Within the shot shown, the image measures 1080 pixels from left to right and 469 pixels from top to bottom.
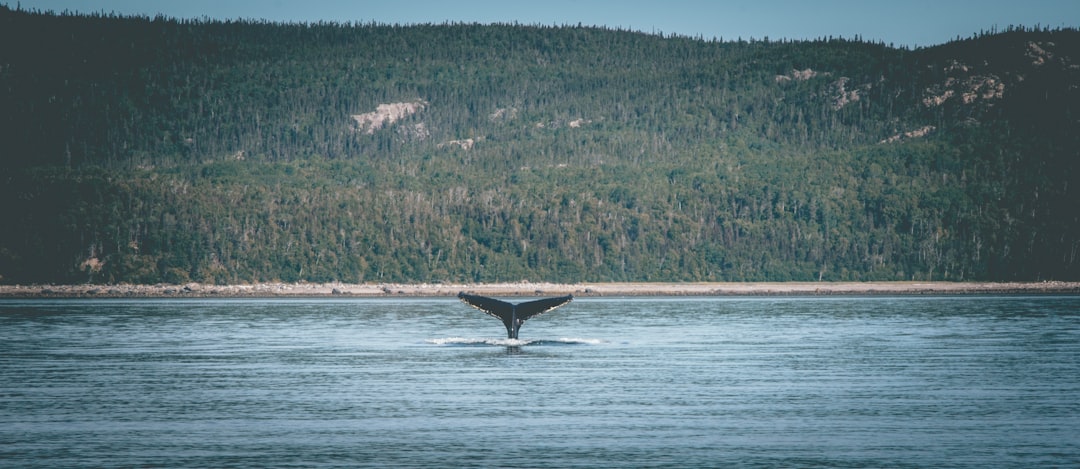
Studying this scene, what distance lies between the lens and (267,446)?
38.1 m

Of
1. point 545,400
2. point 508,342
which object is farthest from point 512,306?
point 545,400

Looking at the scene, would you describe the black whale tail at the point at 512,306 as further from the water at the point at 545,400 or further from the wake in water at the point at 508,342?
the wake in water at the point at 508,342

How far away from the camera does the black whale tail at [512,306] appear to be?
6625 cm

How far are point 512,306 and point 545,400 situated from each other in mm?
22565

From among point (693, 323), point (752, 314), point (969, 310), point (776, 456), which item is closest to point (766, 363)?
point (776, 456)

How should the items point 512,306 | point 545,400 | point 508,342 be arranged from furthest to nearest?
1. point 508,342
2. point 512,306
3. point 545,400

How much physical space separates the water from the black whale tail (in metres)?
2.27

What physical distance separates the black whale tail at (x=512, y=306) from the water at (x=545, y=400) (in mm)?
2275

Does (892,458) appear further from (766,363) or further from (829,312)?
(829,312)

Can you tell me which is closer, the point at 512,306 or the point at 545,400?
the point at 545,400

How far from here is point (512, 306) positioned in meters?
70.6

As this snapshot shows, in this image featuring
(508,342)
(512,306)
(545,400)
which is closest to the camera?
(545,400)

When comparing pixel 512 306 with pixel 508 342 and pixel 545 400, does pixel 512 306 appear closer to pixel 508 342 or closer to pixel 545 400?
pixel 508 342

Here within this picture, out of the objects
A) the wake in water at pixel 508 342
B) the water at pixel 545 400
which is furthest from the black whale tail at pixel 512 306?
the wake in water at pixel 508 342
